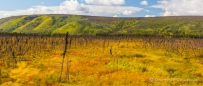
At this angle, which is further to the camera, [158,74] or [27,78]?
[158,74]

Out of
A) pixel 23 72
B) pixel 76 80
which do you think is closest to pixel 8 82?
pixel 23 72

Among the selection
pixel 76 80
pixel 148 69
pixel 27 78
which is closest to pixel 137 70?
pixel 148 69

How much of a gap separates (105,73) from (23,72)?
55.3ft

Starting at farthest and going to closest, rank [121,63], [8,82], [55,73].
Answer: [121,63]
[55,73]
[8,82]

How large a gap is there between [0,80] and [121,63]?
2833cm

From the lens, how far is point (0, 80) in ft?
128

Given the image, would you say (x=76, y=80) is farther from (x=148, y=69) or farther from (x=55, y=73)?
(x=148, y=69)

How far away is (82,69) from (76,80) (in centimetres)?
930

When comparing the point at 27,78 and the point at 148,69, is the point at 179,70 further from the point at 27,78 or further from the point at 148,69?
the point at 27,78

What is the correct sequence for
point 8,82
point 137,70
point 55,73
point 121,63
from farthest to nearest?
point 121,63 < point 137,70 < point 55,73 < point 8,82

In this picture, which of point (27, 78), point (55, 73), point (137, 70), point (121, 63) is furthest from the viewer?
point (121, 63)

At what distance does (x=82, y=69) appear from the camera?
49.5 m

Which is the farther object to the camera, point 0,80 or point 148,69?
point 148,69

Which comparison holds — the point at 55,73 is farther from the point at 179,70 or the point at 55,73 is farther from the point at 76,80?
the point at 179,70
